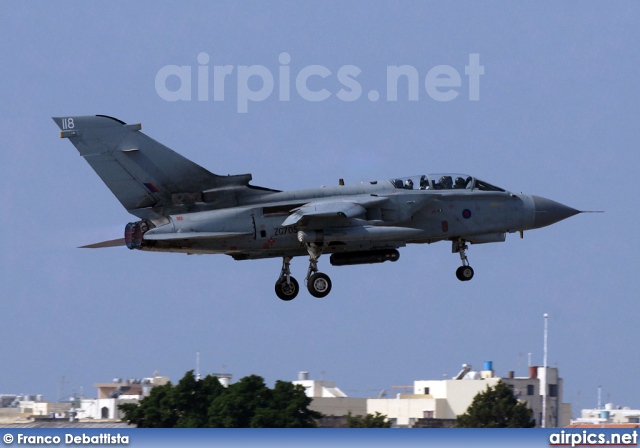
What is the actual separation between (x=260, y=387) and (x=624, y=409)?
126 feet

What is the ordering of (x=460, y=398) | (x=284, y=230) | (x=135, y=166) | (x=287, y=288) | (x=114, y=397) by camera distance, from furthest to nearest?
(x=114, y=397)
(x=460, y=398)
(x=287, y=288)
(x=284, y=230)
(x=135, y=166)

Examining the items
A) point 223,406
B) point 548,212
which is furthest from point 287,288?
point 223,406

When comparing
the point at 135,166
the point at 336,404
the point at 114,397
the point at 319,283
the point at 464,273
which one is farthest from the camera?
the point at 114,397

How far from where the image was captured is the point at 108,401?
289ft

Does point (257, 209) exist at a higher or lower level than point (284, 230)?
higher

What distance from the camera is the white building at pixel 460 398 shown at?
261ft

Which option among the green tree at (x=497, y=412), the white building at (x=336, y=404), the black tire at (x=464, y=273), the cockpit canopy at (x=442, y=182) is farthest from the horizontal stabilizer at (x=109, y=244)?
the white building at (x=336, y=404)

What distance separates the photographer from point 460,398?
8038cm

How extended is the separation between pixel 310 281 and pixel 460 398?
1713 inches

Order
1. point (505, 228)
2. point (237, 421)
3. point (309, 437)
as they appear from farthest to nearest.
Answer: point (237, 421)
point (505, 228)
point (309, 437)

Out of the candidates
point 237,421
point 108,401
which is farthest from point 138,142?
point 108,401

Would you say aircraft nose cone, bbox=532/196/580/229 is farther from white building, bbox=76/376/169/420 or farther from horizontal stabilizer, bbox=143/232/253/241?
white building, bbox=76/376/169/420

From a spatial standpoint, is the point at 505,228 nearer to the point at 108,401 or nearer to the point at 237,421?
the point at 237,421

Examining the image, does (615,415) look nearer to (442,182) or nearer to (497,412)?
(497,412)
